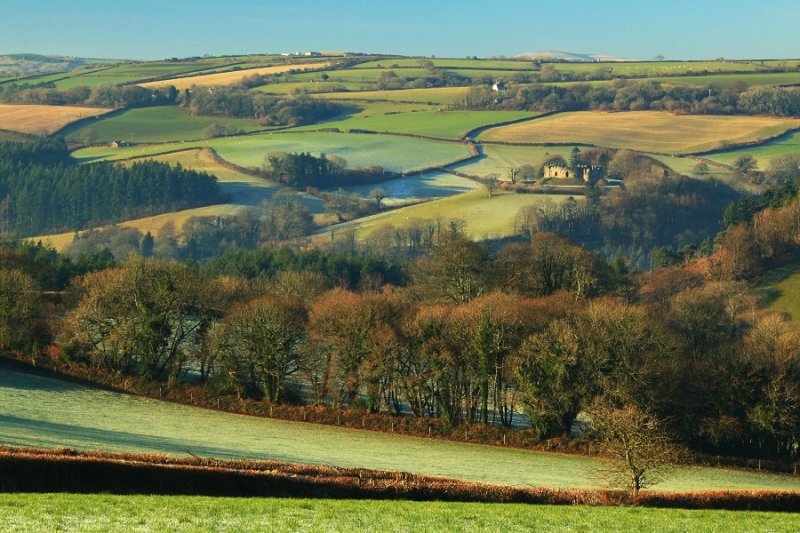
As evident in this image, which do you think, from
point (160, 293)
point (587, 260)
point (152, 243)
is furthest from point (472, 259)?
point (152, 243)

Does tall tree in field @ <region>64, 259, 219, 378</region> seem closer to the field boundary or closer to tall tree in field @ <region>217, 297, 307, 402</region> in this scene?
tall tree in field @ <region>217, 297, 307, 402</region>

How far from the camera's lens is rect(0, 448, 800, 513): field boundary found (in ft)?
98.8

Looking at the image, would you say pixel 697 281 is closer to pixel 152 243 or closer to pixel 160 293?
pixel 160 293

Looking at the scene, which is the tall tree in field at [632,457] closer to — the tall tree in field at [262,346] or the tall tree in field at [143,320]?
the tall tree in field at [262,346]

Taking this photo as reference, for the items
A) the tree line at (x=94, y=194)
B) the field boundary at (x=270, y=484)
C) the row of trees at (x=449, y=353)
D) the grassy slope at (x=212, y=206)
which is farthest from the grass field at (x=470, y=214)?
the field boundary at (x=270, y=484)

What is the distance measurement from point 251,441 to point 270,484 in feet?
64.8

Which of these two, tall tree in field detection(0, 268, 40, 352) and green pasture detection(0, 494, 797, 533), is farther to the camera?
tall tree in field detection(0, 268, 40, 352)

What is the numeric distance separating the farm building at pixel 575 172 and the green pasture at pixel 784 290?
8183 cm

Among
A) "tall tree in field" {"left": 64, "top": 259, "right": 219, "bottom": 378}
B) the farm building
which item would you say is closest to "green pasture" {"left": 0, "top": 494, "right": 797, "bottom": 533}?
"tall tree in field" {"left": 64, "top": 259, "right": 219, "bottom": 378}

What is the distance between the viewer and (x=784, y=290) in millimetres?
100875

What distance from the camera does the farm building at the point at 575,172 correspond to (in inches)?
7333

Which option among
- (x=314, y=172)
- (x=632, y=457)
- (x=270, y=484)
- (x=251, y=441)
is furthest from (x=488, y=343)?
(x=314, y=172)

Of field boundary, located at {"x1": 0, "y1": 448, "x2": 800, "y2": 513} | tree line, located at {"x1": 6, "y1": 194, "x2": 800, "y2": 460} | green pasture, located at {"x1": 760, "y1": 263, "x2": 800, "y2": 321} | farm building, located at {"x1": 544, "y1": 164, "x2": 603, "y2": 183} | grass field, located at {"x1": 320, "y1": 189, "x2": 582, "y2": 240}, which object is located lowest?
grass field, located at {"x1": 320, "y1": 189, "x2": 582, "y2": 240}

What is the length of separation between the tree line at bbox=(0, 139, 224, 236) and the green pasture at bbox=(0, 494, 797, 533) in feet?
491
